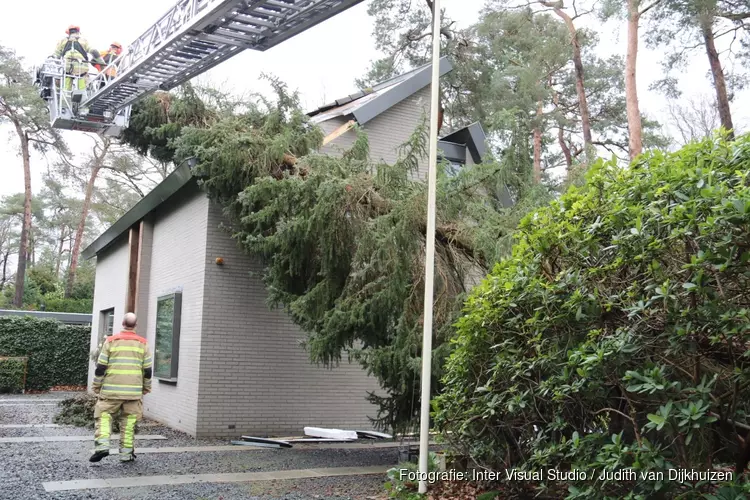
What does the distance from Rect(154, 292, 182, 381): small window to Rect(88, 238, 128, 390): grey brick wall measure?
3.25 meters

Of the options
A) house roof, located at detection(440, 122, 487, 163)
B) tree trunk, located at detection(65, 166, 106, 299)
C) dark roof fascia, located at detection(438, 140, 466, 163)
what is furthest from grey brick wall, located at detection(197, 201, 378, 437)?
tree trunk, located at detection(65, 166, 106, 299)

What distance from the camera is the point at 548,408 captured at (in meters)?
4.95

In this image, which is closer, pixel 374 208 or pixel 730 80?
pixel 374 208

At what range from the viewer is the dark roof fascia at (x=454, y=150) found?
14984 millimetres

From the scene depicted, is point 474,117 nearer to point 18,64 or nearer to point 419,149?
point 419,149

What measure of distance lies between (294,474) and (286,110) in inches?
220

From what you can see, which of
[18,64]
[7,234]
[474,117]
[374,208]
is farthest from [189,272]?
[7,234]

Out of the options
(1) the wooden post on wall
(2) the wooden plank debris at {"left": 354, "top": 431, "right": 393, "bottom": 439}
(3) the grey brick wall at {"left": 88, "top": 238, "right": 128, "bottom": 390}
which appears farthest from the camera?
(3) the grey brick wall at {"left": 88, "top": 238, "right": 128, "bottom": 390}

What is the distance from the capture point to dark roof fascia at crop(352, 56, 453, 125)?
44.4ft

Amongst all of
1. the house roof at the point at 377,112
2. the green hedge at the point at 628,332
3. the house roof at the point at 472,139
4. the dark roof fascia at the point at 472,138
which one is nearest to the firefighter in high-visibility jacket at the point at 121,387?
the green hedge at the point at 628,332

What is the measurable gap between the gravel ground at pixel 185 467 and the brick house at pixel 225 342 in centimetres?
79

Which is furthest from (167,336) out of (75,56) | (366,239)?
(366,239)

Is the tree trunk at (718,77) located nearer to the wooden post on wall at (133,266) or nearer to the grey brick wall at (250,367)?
the grey brick wall at (250,367)

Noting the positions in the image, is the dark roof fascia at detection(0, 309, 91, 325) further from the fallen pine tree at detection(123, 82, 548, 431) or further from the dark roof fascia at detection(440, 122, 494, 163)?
the fallen pine tree at detection(123, 82, 548, 431)
